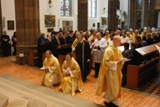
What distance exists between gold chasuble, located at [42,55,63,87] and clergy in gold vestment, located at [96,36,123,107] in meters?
2.44

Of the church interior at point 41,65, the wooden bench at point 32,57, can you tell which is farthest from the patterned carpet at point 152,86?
the wooden bench at point 32,57

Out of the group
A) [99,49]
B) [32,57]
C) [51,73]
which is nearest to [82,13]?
[32,57]

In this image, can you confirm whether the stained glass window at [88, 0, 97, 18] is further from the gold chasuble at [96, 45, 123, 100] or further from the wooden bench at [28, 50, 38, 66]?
the gold chasuble at [96, 45, 123, 100]

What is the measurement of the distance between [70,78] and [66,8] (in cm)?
1797

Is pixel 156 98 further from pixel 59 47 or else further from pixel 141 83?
pixel 59 47

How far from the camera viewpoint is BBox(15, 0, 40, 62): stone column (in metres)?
10.7

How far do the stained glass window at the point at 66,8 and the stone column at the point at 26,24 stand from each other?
1238 cm

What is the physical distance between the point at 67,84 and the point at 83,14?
358 inches

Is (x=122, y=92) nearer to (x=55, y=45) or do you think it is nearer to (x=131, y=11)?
(x=55, y=45)

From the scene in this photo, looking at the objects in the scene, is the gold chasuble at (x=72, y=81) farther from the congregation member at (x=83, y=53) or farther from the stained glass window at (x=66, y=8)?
the stained glass window at (x=66, y=8)

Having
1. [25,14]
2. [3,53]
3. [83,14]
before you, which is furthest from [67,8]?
[25,14]

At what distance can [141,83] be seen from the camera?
7.60 meters

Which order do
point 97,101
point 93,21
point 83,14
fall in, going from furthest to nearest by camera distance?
point 93,21
point 83,14
point 97,101

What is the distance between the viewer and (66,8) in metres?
23.5
